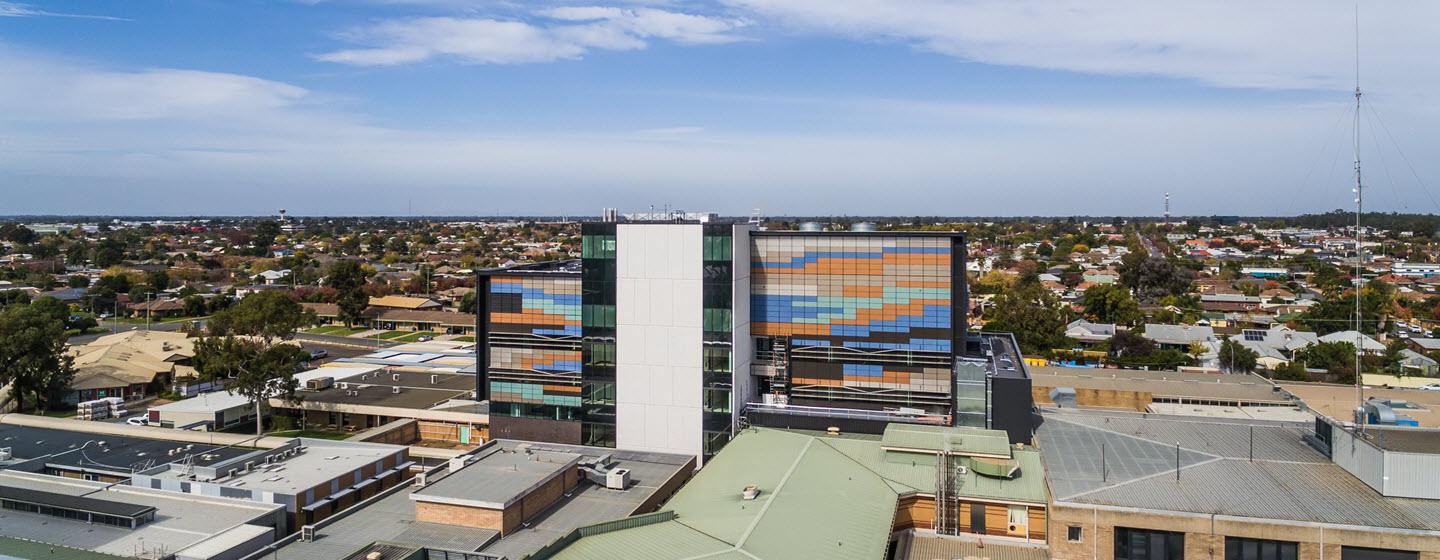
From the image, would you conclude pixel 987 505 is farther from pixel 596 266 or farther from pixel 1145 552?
pixel 596 266

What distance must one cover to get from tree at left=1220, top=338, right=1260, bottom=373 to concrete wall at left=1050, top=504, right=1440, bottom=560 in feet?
161

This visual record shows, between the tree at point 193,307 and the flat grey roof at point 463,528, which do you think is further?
the tree at point 193,307

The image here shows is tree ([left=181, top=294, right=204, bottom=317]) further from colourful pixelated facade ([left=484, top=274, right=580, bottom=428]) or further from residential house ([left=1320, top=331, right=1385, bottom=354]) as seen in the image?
residential house ([left=1320, top=331, right=1385, bottom=354])

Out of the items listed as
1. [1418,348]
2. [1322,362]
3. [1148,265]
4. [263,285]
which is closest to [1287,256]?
[1148,265]

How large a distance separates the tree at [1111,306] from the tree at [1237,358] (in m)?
16.2

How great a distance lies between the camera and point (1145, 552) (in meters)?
22.9

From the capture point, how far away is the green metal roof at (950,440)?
2770cm

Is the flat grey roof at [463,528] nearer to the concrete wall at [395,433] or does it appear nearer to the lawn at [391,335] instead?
the concrete wall at [395,433]

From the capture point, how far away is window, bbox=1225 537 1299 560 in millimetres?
21828

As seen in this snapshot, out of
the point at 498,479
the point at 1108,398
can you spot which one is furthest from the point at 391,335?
the point at 498,479

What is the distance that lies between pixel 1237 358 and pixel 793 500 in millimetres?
57545

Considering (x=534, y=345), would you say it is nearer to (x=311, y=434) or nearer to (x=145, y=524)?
(x=145, y=524)

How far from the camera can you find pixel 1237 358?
67.1 m

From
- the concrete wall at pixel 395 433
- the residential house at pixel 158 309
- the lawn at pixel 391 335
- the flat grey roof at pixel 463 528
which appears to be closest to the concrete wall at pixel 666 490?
the flat grey roof at pixel 463 528
